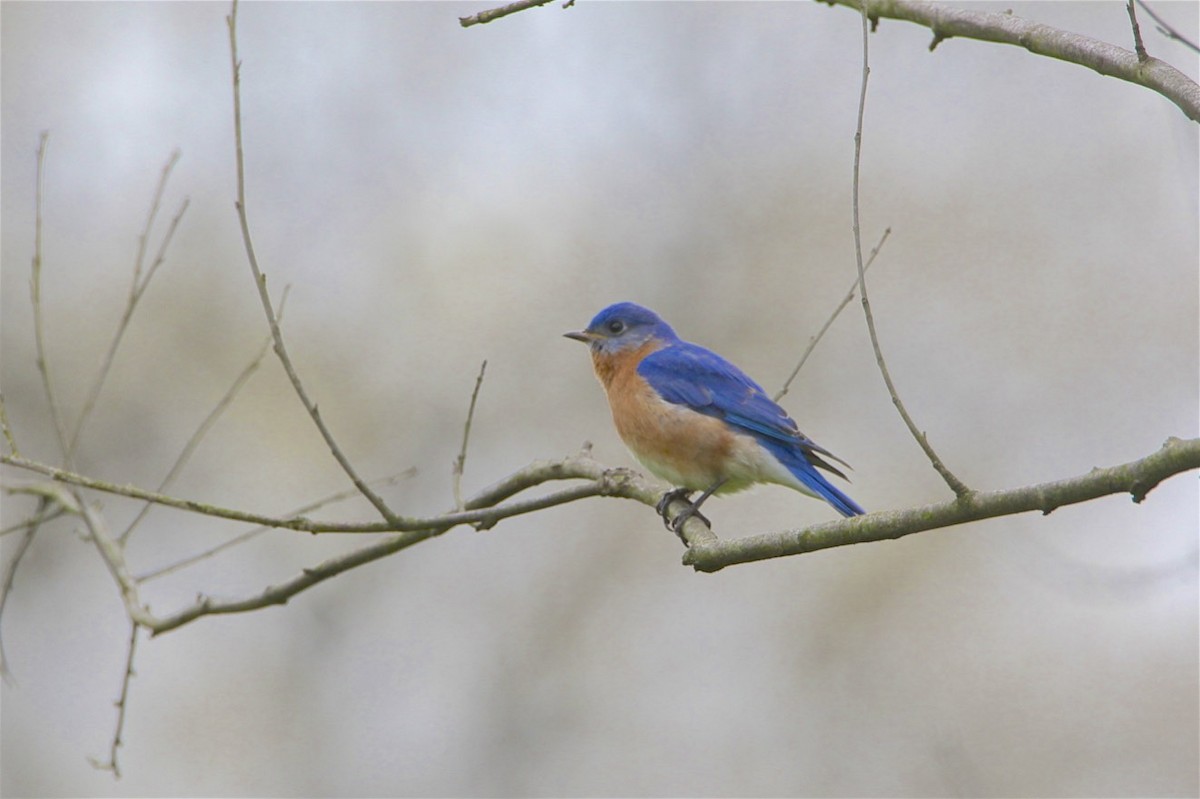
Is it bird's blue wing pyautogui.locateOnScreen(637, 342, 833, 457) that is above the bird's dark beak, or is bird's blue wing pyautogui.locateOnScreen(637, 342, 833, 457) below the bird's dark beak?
below

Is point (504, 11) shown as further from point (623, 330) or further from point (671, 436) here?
point (623, 330)

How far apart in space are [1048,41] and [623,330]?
3.08 meters

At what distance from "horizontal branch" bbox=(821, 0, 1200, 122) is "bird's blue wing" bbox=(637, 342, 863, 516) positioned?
5.91ft

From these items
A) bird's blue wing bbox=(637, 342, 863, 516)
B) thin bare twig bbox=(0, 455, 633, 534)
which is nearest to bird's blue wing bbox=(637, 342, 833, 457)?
bird's blue wing bbox=(637, 342, 863, 516)

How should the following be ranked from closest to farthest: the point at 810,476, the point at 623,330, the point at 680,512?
1. the point at 680,512
2. the point at 810,476
3. the point at 623,330

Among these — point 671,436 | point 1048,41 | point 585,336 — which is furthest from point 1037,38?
point 585,336

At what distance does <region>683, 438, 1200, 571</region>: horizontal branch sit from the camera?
2467 mm

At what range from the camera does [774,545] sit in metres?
3.16

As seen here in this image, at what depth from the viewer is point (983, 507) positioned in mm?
2697

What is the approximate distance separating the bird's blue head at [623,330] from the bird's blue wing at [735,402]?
0.81 ft

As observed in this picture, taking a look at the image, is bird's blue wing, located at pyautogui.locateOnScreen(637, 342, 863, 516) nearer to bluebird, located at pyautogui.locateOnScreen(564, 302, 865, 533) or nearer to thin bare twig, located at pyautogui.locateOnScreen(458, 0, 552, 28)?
bluebird, located at pyautogui.locateOnScreen(564, 302, 865, 533)

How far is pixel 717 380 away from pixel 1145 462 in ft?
10.2

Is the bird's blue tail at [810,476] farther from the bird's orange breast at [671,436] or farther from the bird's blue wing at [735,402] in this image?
the bird's orange breast at [671,436]

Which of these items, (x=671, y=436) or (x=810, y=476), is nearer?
(x=810, y=476)
